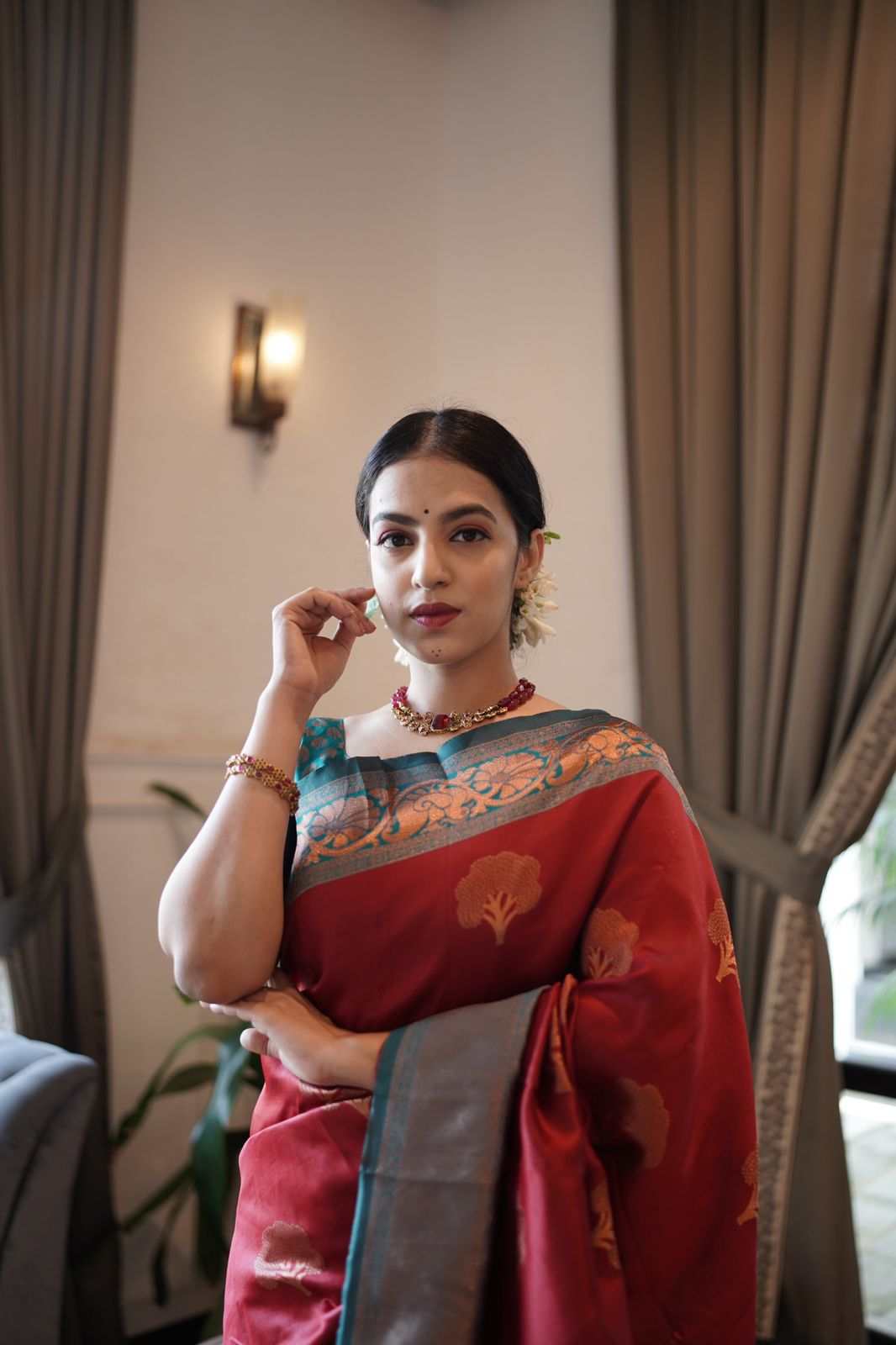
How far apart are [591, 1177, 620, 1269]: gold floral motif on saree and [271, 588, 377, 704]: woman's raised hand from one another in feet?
1.98

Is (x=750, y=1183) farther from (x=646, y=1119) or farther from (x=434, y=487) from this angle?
(x=434, y=487)

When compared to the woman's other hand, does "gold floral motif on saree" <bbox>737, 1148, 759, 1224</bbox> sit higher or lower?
lower

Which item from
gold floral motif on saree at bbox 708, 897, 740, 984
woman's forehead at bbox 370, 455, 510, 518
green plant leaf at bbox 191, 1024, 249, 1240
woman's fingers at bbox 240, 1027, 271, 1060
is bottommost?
→ green plant leaf at bbox 191, 1024, 249, 1240

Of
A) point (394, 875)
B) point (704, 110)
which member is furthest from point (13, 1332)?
point (704, 110)

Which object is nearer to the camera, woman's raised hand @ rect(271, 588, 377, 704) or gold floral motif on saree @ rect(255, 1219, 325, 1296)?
gold floral motif on saree @ rect(255, 1219, 325, 1296)

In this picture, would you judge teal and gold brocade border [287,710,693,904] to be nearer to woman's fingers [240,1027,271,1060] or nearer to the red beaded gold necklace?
the red beaded gold necklace

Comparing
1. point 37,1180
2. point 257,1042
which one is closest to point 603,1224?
point 257,1042

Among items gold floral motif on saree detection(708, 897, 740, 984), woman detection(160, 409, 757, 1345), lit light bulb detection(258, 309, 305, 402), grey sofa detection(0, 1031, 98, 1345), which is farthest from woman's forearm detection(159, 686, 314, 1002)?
lit light bulb detection(258, 309, 305, 402)

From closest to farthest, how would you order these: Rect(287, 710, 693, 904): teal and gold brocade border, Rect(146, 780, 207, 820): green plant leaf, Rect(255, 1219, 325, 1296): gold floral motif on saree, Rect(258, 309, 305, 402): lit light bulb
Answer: Rect(255, 1219, 325, 1296): gold floral motif on saree, Rect(287, 710, 693, 904): teal and gold brocade border, Rect(146, 780, 207, 820): green plant leaf, Rect(258, 309, 305, 402): lit light bulb

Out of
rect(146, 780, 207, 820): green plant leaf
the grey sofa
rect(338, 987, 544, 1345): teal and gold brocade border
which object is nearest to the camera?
A: rect(338, 987, 544, 1345): teal and gold brocade border

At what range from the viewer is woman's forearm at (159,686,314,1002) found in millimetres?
1162

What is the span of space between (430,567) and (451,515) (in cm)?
7

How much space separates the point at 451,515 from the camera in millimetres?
1266

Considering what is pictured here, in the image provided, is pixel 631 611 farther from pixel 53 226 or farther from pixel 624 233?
pixel 53 226
